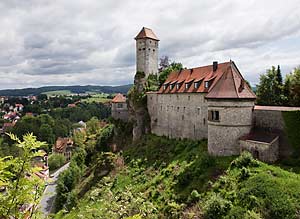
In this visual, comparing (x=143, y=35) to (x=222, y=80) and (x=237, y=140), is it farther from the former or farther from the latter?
(x=237, y=140)

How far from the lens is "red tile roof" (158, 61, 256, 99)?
26.8 meters

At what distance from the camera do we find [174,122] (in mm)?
39688

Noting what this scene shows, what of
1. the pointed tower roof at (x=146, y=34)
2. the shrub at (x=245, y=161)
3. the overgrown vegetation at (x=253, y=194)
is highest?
the pointed tower roof at (x=146, y=34)

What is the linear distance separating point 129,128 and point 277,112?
30.2 metres

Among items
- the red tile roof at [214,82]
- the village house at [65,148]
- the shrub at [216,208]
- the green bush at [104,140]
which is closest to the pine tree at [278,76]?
the red tile roof at [214,82]

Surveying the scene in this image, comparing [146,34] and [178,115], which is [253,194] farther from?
[146,34]

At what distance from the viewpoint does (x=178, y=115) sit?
38.5 metres

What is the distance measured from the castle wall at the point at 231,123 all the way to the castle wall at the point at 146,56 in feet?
80.3

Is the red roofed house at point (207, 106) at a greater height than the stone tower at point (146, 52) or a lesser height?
lesser

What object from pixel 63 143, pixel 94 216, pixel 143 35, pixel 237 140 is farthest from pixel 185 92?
pixel 63 143

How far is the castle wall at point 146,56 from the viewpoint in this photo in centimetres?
4953

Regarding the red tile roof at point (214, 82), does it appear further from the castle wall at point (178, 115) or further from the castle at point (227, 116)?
the castle wall at point (178, 115)

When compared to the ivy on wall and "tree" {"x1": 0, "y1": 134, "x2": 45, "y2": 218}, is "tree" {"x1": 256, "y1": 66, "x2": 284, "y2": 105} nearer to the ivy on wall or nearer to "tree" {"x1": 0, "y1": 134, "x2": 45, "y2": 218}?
the ivy on wall

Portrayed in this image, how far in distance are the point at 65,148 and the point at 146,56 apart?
54539mm
